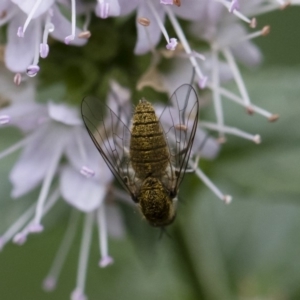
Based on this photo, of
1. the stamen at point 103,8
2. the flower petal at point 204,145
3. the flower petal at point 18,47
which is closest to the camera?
the stamen at point 103,8

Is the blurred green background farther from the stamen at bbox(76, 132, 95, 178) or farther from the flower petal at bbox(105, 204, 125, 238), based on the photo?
the stamen at bbox(76, 132, 95, 178)

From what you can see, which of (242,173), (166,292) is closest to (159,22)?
(242,173)

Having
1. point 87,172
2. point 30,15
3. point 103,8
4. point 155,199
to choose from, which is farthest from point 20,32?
point 155,199

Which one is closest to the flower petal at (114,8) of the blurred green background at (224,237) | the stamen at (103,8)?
the stamen at (103,8)

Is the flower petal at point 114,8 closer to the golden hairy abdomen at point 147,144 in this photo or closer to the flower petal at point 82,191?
the golden hairy abdomen at point 147,144

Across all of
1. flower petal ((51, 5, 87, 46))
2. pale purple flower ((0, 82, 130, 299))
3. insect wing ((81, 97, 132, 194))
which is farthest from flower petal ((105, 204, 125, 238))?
flower petal ((51, 5, 87, 46))

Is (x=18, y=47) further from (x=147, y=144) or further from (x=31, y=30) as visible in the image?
(x=147, y=144)
